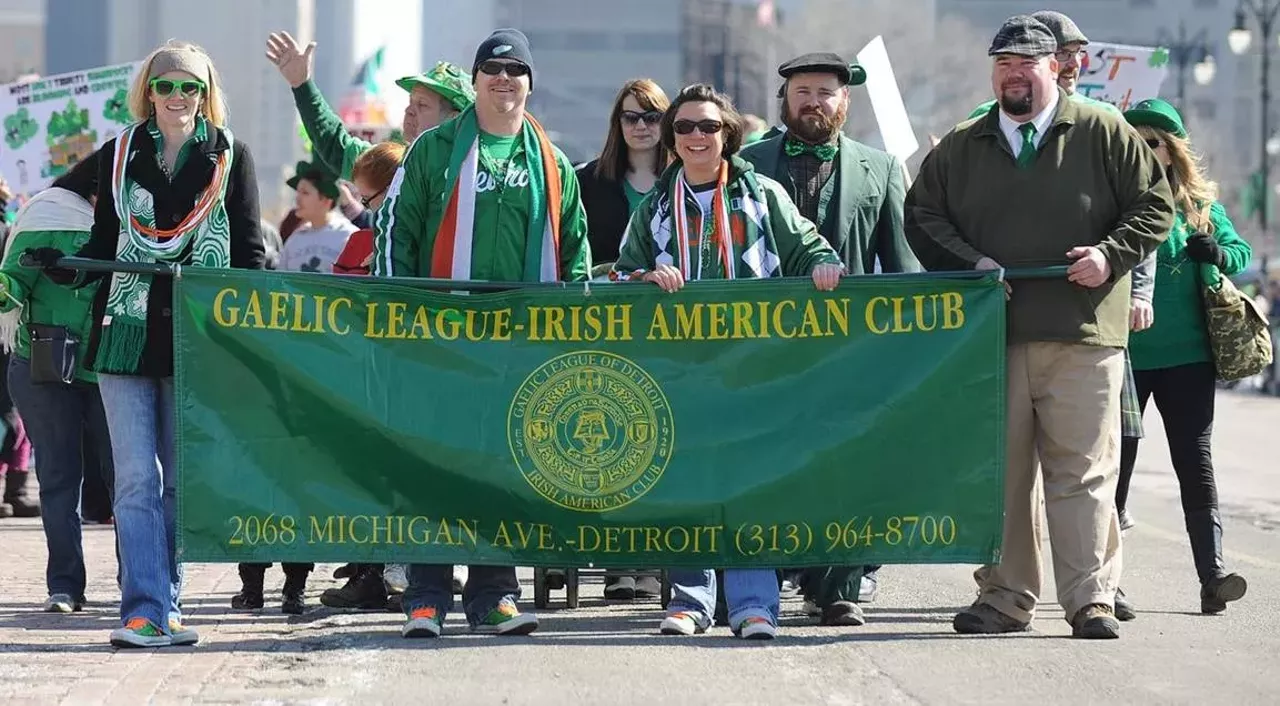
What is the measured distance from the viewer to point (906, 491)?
27.3 ft

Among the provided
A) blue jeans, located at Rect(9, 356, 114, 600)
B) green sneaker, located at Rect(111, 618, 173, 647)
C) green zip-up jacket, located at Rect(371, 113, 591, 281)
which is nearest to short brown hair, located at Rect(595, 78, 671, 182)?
green zip-up jacket, located at Rect(371, 113, 591, 281)

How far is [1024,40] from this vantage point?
8.39 metres

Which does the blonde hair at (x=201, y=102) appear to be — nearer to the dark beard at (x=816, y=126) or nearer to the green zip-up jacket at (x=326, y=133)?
the green zip-up jacket at (x=326, y=133)

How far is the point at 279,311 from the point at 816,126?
7.01 ft

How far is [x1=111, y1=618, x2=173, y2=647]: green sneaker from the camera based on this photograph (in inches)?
315

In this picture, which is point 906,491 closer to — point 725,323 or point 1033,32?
point 725,323

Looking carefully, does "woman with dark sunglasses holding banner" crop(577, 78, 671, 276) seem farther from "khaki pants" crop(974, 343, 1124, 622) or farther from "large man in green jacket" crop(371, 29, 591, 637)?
"khaki pants" crop(974, 343, 1124, 622)

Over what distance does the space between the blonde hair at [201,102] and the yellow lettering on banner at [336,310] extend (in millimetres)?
704

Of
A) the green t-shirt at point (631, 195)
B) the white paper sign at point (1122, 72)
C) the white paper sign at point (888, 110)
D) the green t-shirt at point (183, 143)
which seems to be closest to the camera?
the green t-shirt at point (183, 143)

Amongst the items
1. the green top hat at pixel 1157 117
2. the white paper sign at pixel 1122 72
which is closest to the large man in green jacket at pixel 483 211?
the green top hat at pixel 1157 117

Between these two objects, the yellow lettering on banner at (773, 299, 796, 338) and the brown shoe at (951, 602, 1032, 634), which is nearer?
the yellow lettering on banner at (773, 299, 796, 338)

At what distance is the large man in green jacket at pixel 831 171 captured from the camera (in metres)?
9.05

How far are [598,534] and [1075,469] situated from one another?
165cm

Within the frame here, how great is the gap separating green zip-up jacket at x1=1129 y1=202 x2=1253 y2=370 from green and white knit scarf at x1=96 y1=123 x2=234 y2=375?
361 centimetres
